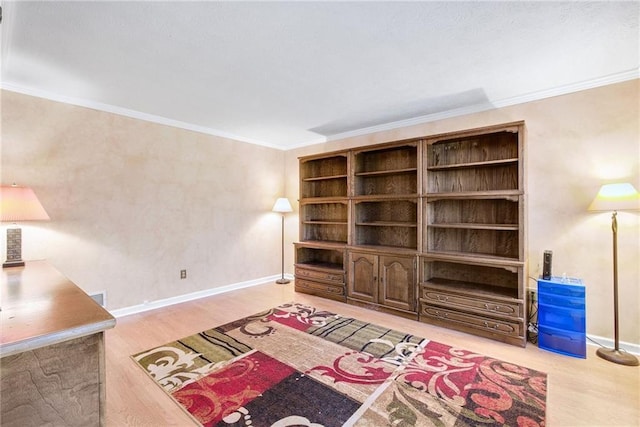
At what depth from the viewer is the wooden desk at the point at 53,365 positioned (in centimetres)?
96

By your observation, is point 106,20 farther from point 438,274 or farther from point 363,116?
point 438,274

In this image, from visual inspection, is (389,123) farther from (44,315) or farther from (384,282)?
(44,315)

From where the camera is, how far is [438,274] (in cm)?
361

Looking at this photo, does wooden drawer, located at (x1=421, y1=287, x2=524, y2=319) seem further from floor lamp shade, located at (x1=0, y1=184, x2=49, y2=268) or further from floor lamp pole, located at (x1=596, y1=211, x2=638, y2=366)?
floor lamp shade, located at (x1=0, y1=184, x2=49, y2=268)

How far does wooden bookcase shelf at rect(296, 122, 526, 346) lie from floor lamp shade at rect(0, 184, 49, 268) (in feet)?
9.98

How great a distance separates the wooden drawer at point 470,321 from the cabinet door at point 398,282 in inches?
7.3

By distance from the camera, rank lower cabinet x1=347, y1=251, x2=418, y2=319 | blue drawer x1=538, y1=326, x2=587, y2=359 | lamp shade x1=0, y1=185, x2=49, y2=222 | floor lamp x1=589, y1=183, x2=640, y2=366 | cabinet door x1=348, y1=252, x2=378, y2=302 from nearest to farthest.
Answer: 1. lamp shade x1=0, y1=185, x2=49, y2=222
2. floor lamp x1=589, y1=183, x2=640, y2=366
3. blue drawer x1=538, y1=326, x2=587, y2=359
4. lower cabinet x1=347, y1=251, x2=418, y2=319
5. cabinet door x1=348, y1=252, x2=378, y2=302

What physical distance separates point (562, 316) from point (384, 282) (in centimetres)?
171

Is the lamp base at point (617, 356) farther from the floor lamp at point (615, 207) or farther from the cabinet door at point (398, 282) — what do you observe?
the cabinet door at point (398, 282)

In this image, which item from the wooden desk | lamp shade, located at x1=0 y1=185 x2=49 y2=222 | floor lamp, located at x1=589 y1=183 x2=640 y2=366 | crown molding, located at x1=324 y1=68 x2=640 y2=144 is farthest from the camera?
crown molding, located at x1=324 y1=68 x2=640 y2=144

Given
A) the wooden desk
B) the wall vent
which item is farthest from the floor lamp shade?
the wooden desk

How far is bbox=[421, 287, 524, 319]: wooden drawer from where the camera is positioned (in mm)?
2787

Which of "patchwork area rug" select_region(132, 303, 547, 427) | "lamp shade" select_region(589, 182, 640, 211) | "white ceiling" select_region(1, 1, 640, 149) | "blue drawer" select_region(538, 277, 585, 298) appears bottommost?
"patchwork area rug" select_region(132, 303, 547, 427)

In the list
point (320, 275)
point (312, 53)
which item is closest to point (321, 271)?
point (320, 275)
